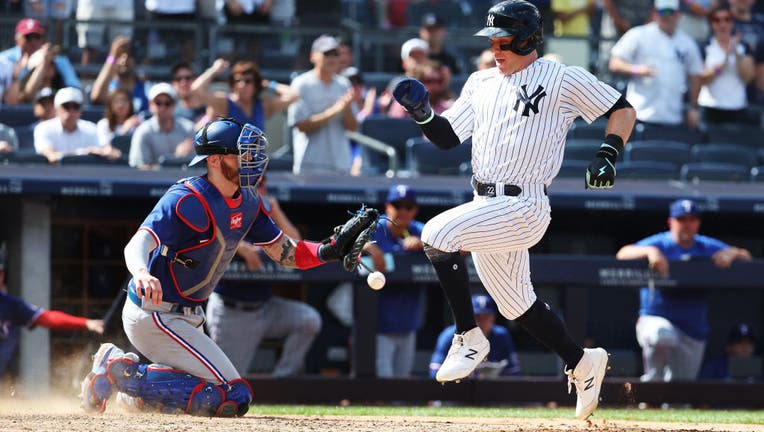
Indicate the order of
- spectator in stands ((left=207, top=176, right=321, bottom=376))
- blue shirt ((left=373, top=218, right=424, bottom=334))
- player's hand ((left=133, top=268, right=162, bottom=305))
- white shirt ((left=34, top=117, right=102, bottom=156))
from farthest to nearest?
white shirt ((left=34, top=117, right=102, bottom=156)) → blue shirt ((left=373, top=218, right=424, bottom=334)) → spectator in stands ((left=207, top=176, right=321, bottom=376)) → player's hand ((left=133, top=268, right=162, bottom=305))

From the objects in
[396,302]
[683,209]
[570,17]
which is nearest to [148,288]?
[396,302]

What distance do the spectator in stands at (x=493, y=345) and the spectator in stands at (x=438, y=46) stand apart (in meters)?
2.68

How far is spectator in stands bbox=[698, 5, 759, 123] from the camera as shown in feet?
34.0

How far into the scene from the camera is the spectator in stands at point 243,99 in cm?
872

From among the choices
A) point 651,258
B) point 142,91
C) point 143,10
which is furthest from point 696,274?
point 143,10

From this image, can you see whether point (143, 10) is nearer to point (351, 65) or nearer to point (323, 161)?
point (351, 65)

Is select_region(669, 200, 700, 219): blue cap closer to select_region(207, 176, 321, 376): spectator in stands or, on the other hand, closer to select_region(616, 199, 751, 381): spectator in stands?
select_region(616, 199, 751, 381): spectator in stands

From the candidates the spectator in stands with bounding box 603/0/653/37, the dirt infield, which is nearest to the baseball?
the dirt infield

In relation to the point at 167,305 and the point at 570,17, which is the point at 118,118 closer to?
the point at 167,305

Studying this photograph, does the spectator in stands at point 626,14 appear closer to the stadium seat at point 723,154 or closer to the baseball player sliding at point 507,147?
the stadium seat at point 723,154

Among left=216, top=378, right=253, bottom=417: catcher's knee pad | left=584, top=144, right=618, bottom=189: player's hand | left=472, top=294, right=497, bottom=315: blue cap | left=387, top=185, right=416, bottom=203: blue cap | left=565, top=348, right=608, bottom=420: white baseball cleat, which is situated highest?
left=584, top=144, right=618, bottom=189: player's hand

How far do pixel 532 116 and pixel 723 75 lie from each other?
561cm

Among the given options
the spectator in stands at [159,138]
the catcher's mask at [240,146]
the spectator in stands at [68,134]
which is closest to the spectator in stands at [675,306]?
the spectator in stands at [159,138]

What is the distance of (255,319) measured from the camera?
813 centimetres
